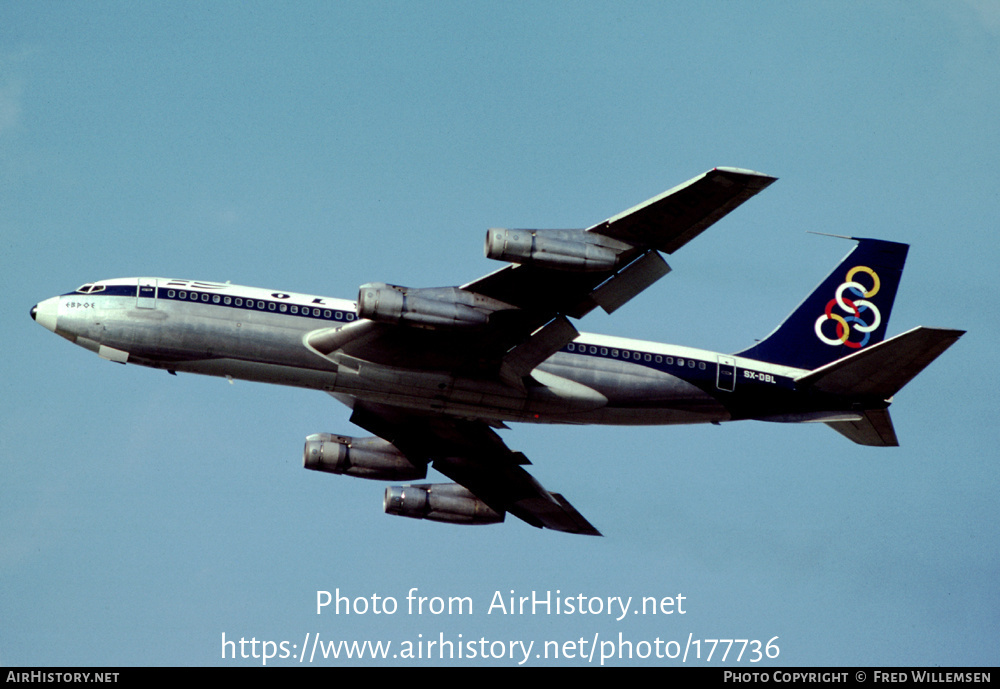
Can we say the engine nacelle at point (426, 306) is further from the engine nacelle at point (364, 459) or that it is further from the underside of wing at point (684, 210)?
the engine nacelle at point (364, 459)

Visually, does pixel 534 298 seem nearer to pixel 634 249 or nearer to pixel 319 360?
pixel 634 249

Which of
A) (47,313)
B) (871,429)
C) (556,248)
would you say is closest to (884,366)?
(871,429)

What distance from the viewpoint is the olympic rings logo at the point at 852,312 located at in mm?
50219

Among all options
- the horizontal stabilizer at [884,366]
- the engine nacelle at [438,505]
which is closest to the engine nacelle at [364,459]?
the engine nacelle at [438,505]

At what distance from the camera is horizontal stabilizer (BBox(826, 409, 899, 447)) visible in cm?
4669

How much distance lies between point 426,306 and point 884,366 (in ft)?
54.6

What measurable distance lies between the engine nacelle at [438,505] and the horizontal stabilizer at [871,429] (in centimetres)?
1531

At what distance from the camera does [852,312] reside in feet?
167

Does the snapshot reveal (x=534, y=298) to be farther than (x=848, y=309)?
No

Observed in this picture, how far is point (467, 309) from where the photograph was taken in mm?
41281

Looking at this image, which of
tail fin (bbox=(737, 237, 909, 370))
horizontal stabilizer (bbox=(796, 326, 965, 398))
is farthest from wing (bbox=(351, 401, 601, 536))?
horizontal stabilizer (bbox=(796, 326, 965, 398))
